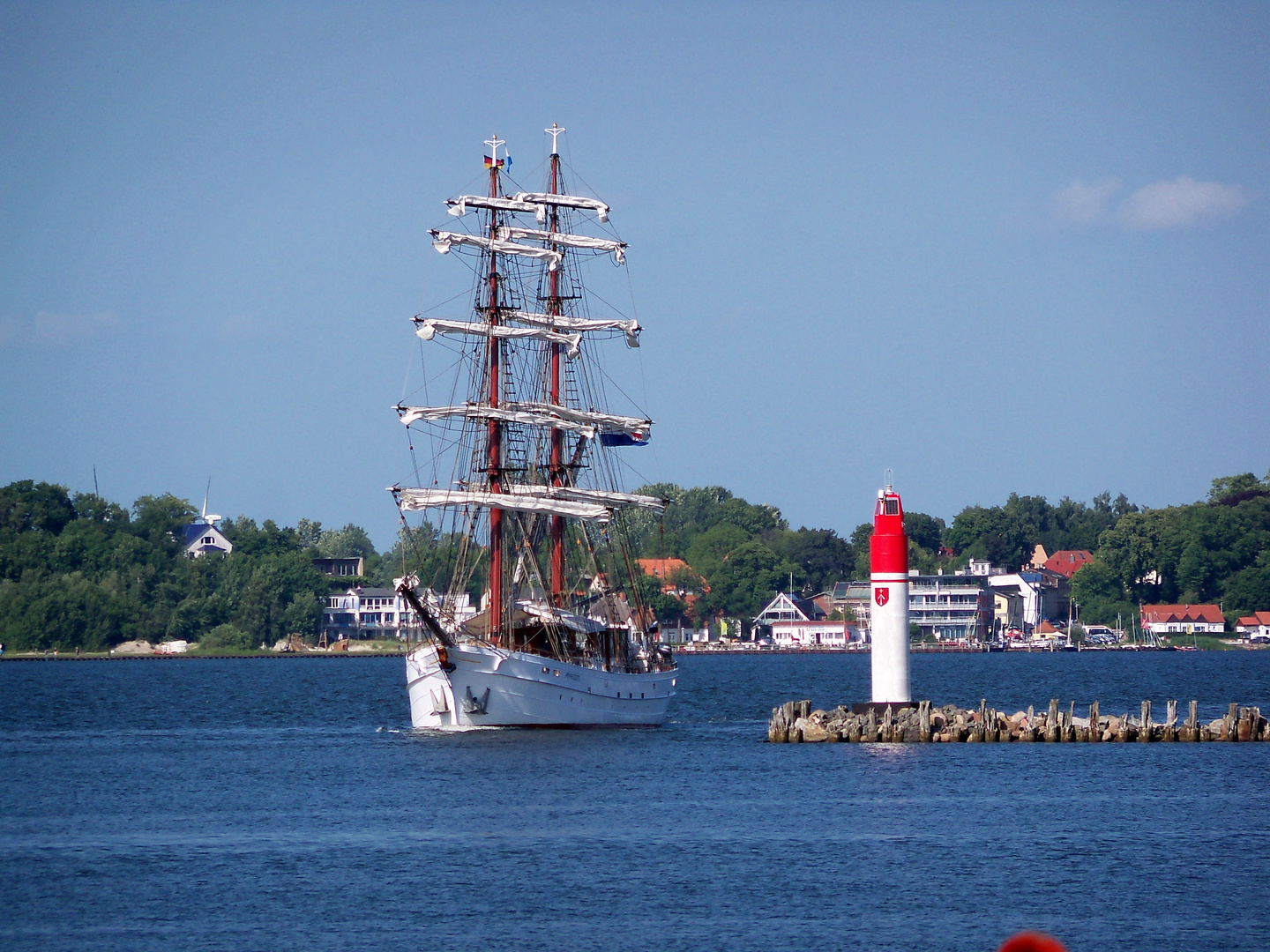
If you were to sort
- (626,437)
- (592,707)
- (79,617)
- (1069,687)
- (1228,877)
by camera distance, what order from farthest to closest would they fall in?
(79,617), (1069,687), (626,437), (592,707), (1228,877)

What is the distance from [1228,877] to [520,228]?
51326 millimetres

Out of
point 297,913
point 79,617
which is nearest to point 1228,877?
point 297,913

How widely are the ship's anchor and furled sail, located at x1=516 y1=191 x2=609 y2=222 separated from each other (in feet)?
80.5

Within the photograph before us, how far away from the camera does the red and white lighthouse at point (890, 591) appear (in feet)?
189

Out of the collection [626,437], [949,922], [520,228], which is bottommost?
[949,922]

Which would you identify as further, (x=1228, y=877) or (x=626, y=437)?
(x=626, y=437)

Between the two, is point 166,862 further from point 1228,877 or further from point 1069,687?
point 1069,687

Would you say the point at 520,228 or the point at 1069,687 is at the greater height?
the point at 520,228

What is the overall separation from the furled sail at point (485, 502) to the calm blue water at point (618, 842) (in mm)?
10109

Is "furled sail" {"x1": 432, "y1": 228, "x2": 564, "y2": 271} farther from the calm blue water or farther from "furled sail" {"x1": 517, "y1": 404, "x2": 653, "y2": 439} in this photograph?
the calm blue water

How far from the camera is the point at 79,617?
185125 millimetres

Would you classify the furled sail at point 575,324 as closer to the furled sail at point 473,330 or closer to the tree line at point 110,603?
the furled sail at point 473,330

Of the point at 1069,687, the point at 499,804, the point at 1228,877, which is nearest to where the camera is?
the point at 1228,877

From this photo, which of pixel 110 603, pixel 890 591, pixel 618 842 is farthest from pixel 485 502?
pixel 110 603
